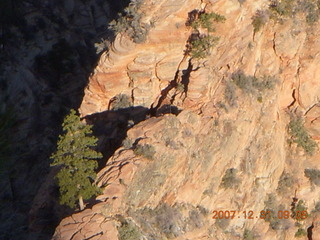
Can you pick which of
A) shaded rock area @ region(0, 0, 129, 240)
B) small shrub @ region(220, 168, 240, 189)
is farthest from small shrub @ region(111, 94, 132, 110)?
shaded rock area @ region(0, 0, 129, 240)

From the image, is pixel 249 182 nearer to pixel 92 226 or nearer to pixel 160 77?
pixel 160 77

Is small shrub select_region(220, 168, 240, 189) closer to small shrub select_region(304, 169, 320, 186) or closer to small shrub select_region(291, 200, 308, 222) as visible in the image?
small shrub select_region(291, 200, 308, 222)

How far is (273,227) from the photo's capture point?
2225 centimetres

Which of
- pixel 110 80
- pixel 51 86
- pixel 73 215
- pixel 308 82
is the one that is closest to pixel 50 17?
pixel 51 86

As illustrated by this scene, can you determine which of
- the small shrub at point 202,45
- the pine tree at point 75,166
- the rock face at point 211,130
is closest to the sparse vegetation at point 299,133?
the rock face at point 211,130

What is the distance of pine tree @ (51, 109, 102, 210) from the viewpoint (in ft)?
57.7

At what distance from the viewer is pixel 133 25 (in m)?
20.1

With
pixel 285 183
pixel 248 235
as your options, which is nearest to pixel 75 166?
pixel 248 235

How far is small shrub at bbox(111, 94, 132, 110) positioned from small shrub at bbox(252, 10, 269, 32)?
4.74 meters

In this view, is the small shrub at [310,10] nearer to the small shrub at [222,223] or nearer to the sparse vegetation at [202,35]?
the sparse vegetation at [202,35]

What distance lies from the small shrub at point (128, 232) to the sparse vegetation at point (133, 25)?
586cm

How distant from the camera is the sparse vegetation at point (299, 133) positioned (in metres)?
23.0

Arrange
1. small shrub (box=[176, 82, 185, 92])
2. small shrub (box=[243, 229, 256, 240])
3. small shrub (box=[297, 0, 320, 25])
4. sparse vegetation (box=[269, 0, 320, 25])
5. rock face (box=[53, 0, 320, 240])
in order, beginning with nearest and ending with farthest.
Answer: rock face (box=[53, 0, 320, 240])
small shrub (box=[176, 82, 185, 92])
small shrub (box=[243, 229, 256, 240])
sparse vegetation (box=[269, 0, 320, 25])
small shrub (box=[297, 0, 320, 25])
